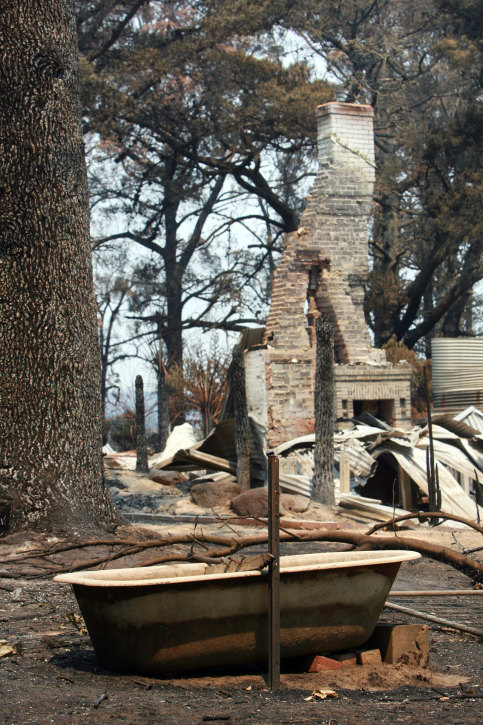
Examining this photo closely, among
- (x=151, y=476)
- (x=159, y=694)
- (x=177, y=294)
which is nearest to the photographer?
(x=159, y=694)

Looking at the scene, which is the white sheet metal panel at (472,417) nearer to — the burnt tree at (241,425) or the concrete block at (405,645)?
the burnt tree at (241,425)

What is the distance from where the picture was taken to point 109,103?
71.0 feet

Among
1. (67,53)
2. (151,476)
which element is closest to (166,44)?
(151,476)

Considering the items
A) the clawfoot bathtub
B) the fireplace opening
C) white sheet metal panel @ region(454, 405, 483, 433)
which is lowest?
the clawfoot bathtub

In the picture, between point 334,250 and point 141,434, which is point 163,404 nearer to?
point 141,434

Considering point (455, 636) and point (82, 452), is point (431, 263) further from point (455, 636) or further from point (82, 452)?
point (455, 636)

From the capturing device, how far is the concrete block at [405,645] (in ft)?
16.6

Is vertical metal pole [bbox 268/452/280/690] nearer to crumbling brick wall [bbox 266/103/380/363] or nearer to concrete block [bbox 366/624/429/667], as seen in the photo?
concrete block [bbox 366/624/429/667]

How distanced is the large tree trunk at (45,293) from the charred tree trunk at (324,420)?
5.28 metres

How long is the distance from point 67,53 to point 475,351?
11.6 meters

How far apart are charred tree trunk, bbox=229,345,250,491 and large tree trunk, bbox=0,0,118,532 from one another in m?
6.35

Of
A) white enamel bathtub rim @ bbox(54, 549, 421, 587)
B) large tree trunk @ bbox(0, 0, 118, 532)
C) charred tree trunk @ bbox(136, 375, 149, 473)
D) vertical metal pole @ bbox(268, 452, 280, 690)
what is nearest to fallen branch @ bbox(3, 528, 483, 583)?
white enamel bathtub rim @ bbox(54, 549, 421, 587)

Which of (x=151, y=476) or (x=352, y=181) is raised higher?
(x=352, y=181)

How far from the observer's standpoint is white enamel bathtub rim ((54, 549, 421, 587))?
4516mm
